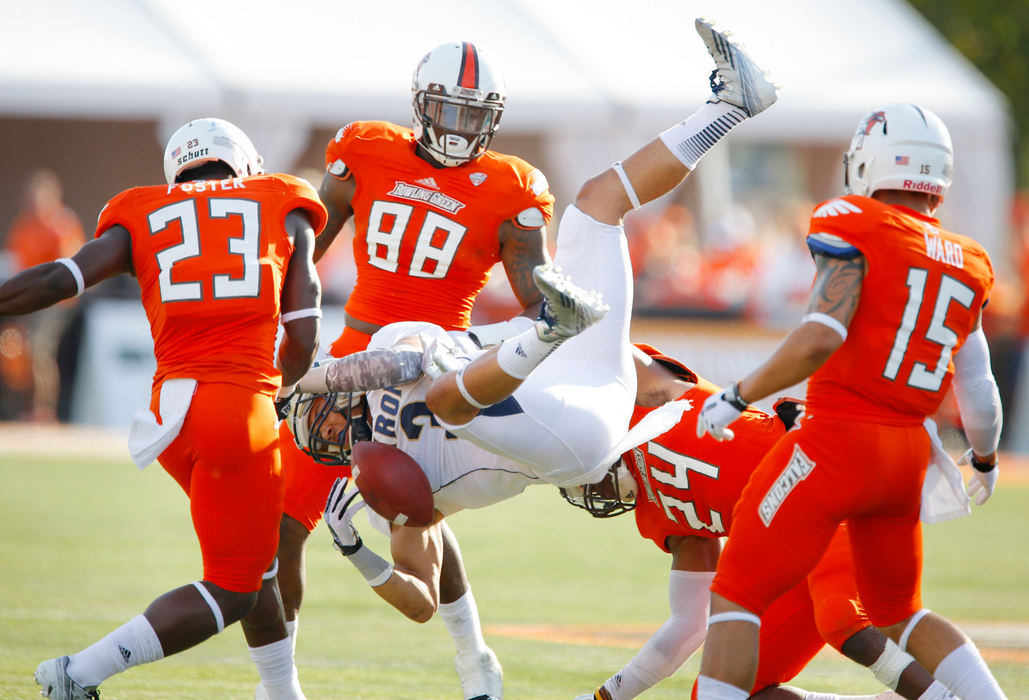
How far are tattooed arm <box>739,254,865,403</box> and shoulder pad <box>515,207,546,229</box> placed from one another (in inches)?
58.0

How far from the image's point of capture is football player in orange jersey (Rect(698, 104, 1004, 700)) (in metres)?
3.88

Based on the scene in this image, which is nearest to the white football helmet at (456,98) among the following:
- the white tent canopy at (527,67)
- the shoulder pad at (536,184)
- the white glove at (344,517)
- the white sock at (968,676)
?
the shoulder pad at (536,184)

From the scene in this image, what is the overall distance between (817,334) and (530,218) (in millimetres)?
1589

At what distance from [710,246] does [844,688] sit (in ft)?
35.2

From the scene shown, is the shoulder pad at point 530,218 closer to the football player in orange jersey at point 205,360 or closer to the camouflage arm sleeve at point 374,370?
the camouflage arm sleeve at point 374,370

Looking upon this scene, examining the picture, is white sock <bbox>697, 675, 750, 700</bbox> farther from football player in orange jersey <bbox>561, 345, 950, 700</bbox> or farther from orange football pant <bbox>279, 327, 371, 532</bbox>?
orange football pant <bbox>279, 327, 371, 532</bbox>

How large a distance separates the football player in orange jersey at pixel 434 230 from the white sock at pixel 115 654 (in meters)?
1.06

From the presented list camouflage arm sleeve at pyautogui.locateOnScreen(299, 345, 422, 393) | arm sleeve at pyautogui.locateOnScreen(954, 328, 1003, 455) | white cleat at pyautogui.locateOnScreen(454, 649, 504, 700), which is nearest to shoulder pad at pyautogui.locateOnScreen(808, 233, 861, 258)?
arm sleeve at pyautogui.locateOnScreen(954, 328, 1003, 455)

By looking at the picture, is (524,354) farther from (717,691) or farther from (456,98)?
(456,98)

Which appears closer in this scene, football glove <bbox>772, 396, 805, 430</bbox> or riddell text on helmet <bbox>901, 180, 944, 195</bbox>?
riddell text on helmet <bbox>901, 180, 944, 195</bbox>

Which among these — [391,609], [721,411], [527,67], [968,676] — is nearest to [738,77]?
[721,411]

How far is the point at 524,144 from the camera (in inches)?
840

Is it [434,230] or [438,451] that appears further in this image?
[434,230]

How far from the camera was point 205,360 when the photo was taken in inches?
165
